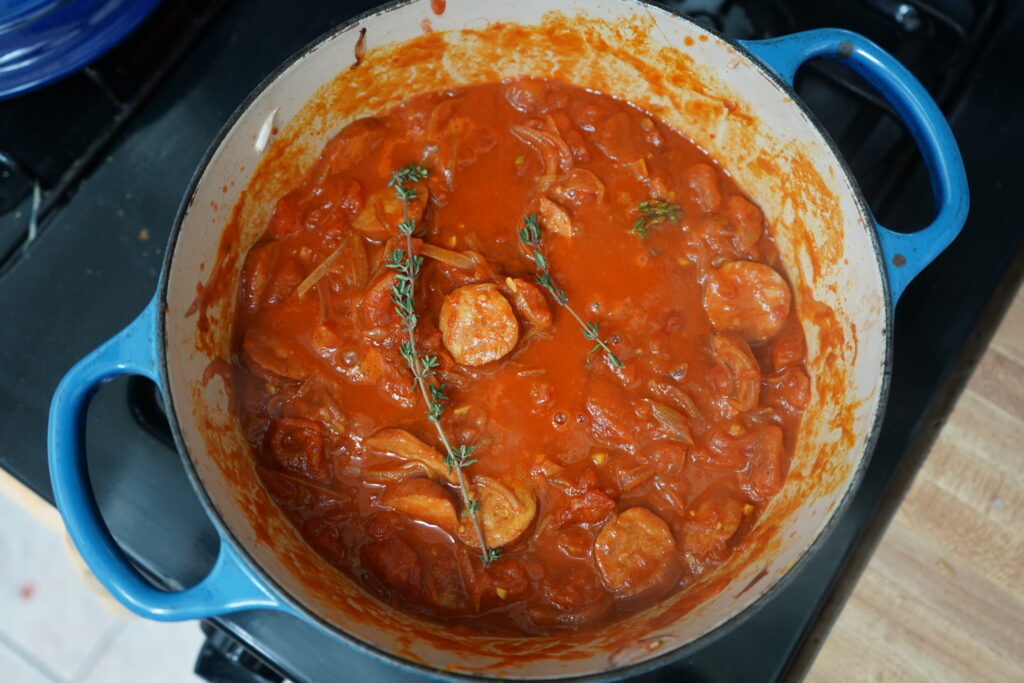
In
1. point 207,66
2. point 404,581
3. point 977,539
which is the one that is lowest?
point 977,539

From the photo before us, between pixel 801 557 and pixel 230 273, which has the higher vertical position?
pixel 230 273

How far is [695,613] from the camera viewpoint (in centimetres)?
204

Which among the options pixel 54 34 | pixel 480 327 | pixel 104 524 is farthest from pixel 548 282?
pixel 54 34

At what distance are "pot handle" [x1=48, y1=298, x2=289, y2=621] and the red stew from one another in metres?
0.35

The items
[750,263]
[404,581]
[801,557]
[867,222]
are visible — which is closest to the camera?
[801,557]

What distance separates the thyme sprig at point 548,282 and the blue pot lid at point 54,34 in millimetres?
1132

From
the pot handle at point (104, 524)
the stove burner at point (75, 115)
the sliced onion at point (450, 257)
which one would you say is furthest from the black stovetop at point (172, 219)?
the sliced onion at point (450, 257)

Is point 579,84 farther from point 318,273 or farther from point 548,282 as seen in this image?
point 318,273

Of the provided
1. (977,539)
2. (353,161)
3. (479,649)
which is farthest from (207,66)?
(977,539)

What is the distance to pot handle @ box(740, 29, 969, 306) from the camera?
1.93 meters

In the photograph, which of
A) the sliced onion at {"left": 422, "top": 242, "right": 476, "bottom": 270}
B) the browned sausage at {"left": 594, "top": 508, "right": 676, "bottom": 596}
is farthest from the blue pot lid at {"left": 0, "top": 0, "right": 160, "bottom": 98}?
the browned sausage at {"left": 594, "top": 508, "right": 676, "bottom": 596}

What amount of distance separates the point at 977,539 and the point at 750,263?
0.91 metres

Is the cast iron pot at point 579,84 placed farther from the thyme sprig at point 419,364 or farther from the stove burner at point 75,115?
the stove burner at point 75,115

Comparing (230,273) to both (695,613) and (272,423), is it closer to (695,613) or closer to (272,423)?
(272,423)
